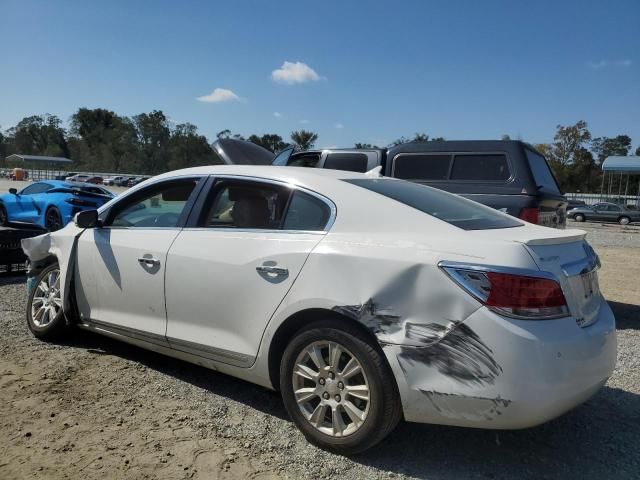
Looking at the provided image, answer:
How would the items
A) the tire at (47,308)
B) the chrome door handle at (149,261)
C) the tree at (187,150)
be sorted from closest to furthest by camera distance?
the chrome door handle at (149,261)
the tire at (47,308)
the tree at (187,150)

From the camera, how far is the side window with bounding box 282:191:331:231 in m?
3.20

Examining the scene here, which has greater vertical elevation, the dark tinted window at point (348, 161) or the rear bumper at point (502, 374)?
the dark tinted window at point (348, 161)

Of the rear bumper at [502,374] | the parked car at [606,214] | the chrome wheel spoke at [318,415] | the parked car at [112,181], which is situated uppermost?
the rear bumper at [502,374]

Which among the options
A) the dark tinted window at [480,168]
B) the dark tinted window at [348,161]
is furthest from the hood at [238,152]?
the dark tinted window at [480,168]

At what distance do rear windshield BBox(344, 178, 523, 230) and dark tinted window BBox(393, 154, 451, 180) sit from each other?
11.8 feet

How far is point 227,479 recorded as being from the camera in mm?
2758

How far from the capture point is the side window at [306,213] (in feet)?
10.5

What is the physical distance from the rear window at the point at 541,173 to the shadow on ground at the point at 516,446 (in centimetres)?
337

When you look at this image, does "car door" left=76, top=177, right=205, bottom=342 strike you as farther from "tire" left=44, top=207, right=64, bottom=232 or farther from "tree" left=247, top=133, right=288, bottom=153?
"tree" left=247, top=133, right=288, bottom=153

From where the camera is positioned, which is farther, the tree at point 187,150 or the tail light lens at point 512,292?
the tree at point 187,150

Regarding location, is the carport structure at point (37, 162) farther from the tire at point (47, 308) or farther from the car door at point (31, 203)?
the tire at point (47, 308)

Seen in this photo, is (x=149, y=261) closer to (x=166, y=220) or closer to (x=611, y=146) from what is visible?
(x=166, y=220)

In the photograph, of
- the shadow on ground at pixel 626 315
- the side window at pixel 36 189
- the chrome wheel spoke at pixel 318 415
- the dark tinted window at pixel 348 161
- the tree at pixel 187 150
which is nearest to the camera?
the chrome wheel spoke at pixel 318 415

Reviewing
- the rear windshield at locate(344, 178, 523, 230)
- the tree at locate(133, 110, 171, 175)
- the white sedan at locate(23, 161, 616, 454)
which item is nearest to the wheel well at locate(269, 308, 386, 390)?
the white sedan at locate(23, 161, 616, 454)
